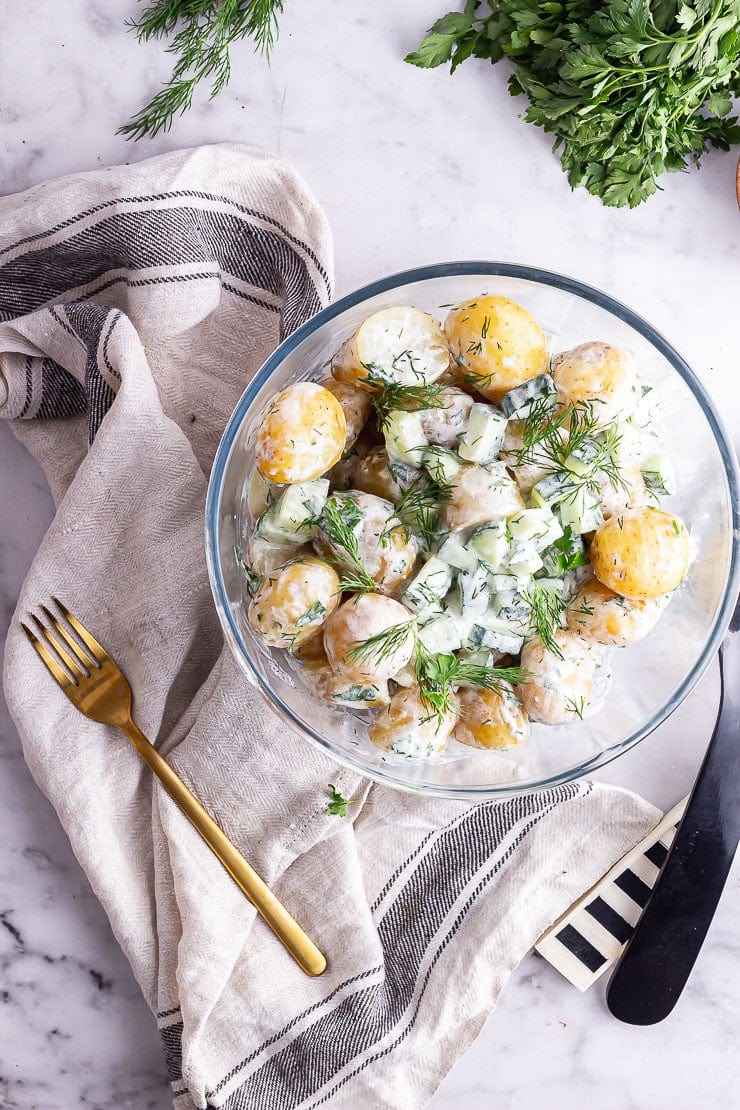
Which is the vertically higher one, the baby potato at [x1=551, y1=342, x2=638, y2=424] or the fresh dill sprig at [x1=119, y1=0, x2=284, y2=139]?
the fresh dill sprig at [x1=119, y1=0, x2=284, y2=139]

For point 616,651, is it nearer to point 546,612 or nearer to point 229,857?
point 546,612

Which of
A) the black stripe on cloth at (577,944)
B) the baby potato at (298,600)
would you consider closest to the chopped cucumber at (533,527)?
the baby potato at (298,600)

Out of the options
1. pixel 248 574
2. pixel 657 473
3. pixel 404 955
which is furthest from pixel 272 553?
pixel 404 955

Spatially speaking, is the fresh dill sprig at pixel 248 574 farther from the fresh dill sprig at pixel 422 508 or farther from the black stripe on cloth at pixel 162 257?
the black stripe on cloth at pixel 162 257

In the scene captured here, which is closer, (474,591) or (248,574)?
(474,591)

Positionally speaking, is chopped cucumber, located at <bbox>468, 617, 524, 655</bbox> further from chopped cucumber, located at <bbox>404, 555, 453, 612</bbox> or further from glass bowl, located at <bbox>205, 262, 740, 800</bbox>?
glass bowl, located at <bbox>205, 262, 740, 800</bbox>

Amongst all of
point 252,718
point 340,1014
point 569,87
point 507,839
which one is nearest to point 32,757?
point 252,718

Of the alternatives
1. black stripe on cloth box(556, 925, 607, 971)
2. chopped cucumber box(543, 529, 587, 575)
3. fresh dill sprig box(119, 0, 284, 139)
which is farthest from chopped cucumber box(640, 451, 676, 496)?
fresh dill sprig box(119, 0, 284, 139)
